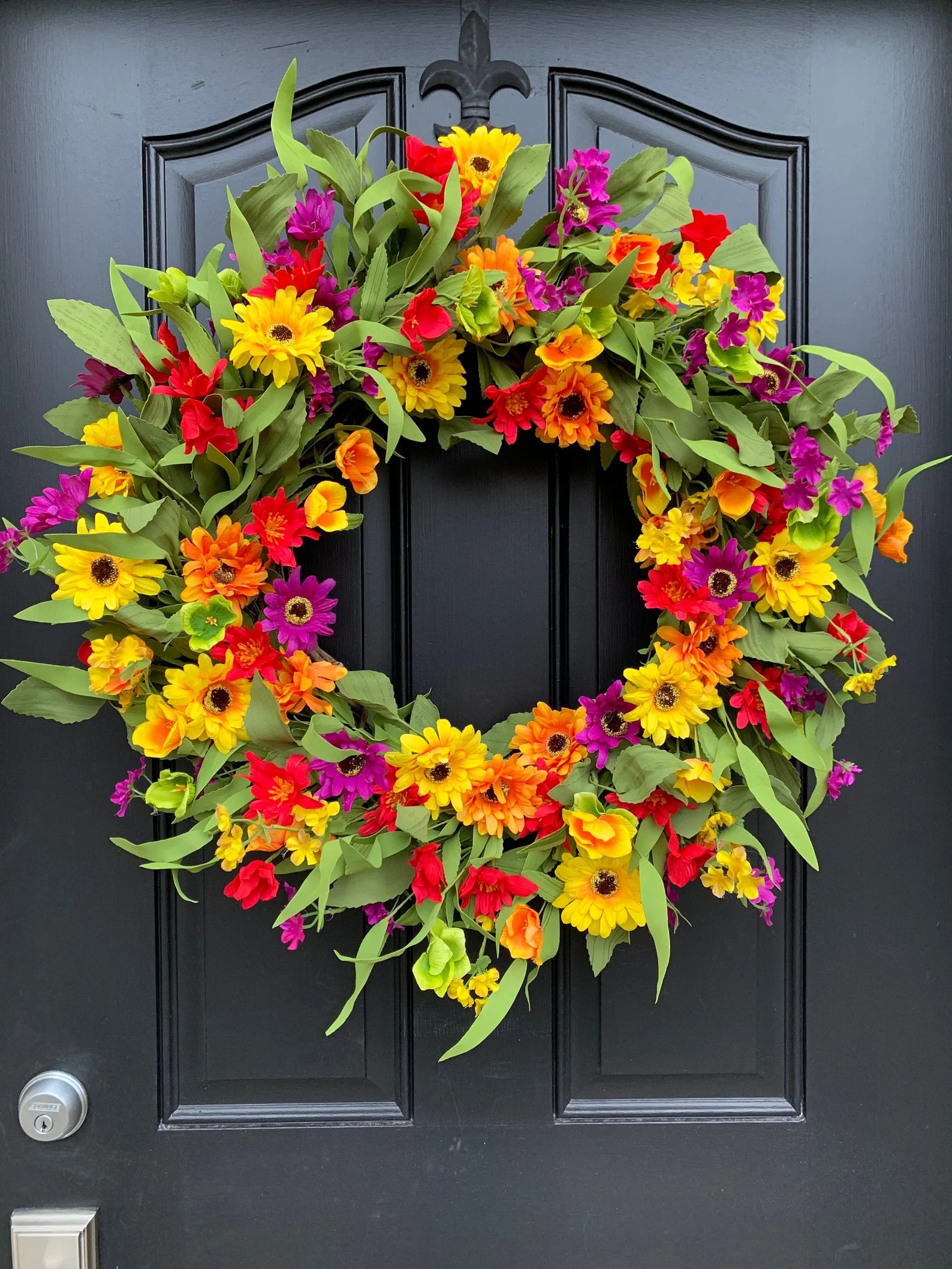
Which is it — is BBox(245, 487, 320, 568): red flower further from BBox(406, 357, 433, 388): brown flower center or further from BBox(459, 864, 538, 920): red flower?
BBox(459, 864, 538, 920): red flower

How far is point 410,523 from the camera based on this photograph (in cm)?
90

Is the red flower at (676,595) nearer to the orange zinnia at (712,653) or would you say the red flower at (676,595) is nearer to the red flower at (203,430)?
the orange zinnia at (712,653)

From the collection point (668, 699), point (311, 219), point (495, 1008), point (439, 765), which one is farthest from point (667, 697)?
point (311, 219)

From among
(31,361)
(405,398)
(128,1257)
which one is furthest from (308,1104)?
(31,361)

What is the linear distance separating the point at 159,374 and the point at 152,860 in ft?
1.47

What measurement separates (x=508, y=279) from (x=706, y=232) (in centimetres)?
19

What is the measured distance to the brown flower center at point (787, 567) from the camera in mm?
740

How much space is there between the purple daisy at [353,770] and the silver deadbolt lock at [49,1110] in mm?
488

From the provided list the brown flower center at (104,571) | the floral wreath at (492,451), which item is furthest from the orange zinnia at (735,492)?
the brown flower center at (104,571)

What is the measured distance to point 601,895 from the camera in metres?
0.76

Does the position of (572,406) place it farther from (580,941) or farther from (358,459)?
(580,941)

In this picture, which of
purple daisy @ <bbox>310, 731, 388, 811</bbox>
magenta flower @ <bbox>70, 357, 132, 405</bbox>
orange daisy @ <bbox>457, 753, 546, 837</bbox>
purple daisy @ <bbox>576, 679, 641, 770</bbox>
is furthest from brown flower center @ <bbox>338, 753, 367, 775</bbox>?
magenta flower @ <bbox>70, 357, 132, 405</bbox>

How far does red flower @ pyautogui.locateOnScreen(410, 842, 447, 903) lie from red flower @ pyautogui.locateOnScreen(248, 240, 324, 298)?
0.51 meters

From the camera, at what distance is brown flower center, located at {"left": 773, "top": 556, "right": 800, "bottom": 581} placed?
740mm
